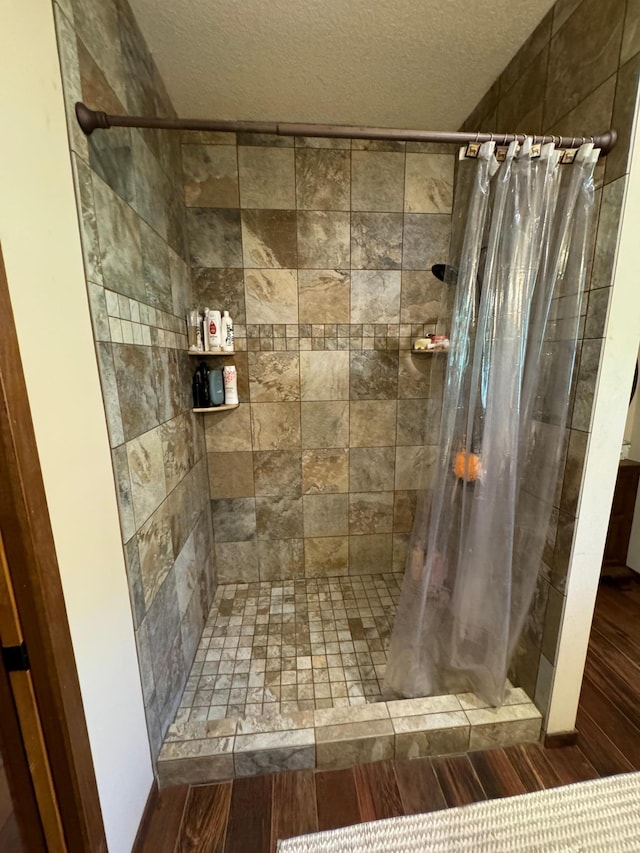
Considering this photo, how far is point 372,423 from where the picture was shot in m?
2.03

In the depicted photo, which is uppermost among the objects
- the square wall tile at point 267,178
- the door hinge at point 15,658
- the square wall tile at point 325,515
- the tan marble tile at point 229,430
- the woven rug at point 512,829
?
the square wall tile at point 267,178

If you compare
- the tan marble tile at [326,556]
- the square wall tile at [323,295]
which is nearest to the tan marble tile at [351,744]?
the tan marble tile at [326,556]

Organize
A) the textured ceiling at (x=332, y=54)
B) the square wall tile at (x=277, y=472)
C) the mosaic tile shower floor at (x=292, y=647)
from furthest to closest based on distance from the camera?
the square wall tile at (x=277, y=472) → the mosaic tile shower floor at (x=292, y=647) → the textured ceiling at (x=332, y=54)

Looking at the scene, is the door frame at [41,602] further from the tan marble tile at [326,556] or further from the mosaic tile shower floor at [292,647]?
the tan marble tile at [326,556]

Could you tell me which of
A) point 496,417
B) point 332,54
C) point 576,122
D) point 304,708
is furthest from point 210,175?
point 304,708

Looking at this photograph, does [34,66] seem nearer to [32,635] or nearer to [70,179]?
[70,179]

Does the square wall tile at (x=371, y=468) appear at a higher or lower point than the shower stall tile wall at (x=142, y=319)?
lower

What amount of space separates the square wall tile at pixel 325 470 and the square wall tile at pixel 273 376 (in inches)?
14.7

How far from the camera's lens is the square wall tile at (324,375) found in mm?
1927

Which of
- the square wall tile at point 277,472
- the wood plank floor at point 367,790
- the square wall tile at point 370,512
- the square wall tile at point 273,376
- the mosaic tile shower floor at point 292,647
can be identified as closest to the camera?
the wood plank floor at point 367,790

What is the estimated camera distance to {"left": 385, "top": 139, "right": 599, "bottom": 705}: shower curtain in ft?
3.38

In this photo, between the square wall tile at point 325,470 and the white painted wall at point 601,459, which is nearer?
the white painted wall at point 601,459

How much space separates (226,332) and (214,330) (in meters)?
0.06

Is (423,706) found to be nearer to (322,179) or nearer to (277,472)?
(277,472)
